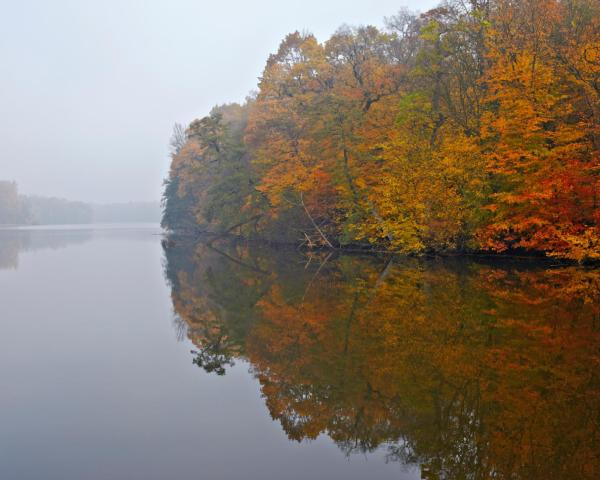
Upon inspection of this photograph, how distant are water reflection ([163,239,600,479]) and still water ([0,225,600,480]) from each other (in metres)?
0.03

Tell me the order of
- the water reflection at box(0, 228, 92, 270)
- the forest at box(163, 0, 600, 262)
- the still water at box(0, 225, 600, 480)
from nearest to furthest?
the still water at box(0, 225, 600, 480)
the forest at box(163, 0, 600, 262)
the water reflection at box(0, 228, 92, 270)

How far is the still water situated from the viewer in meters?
5.65

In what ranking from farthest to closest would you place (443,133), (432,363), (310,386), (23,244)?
(23,244), (443,133), (432,363), (310,386)

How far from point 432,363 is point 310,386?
2.32 metres

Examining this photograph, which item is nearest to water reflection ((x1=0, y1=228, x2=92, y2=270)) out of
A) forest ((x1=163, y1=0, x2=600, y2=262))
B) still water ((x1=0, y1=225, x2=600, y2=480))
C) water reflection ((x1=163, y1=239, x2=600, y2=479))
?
forest ((x1=163, y1=0, x2=600, y2=262))

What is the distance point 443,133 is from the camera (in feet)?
93.1

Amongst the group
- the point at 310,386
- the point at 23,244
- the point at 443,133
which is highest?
the point at 443,133

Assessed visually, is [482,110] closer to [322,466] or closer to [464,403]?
[464,403]

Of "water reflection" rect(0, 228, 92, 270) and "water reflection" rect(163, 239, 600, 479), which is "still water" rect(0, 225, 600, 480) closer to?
"water reflection" rect(163, 239, 600, 479)

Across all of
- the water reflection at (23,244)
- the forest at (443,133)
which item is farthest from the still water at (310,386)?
the water reflection at (23,244)

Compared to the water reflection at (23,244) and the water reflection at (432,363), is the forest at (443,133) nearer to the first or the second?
the water reflection at (432,363)

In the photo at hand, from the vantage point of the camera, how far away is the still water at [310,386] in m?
5.65

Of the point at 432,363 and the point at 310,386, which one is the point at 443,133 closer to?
the point at 432,363

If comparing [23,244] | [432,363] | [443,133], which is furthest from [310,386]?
[23,244]
